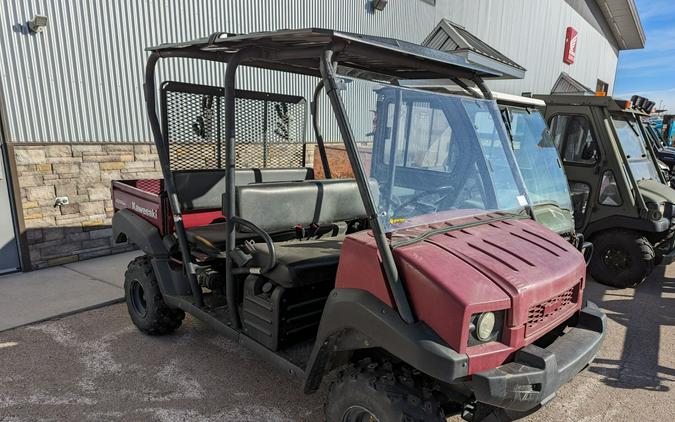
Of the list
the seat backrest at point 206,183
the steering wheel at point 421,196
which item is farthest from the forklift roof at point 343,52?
the seat backrest at point 206,183

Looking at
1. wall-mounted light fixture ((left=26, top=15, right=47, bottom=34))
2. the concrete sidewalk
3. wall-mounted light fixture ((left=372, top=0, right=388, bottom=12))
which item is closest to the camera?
the concrete sidewalk

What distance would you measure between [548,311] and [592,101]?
401cm

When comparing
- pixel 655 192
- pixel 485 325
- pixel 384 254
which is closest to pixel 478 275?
pixel 485 325

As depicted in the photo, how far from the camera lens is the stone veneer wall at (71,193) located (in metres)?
4.90

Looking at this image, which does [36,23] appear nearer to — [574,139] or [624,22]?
[574,139]

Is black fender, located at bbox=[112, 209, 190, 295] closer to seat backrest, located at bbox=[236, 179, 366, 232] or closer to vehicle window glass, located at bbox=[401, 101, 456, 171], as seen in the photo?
seat backrest, located at bbox=[236, 179, 366, 232]

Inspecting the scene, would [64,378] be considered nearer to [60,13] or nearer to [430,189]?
[430,189]

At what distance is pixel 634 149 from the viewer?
544 centimetres

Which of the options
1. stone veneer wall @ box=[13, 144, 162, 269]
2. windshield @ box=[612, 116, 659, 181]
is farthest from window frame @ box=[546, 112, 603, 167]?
stone veneer wall @ box=[13, 144, 162, 269]

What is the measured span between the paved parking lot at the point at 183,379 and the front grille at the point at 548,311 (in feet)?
3.00

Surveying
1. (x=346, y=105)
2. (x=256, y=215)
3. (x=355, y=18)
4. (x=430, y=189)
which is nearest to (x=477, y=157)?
(x=430, y=189)

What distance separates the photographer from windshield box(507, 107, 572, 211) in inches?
177

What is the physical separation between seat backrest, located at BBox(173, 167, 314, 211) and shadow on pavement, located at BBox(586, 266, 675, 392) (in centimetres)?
295

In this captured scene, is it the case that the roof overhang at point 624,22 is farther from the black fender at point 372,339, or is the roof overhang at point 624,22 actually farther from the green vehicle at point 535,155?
the black fender at point 372,339
